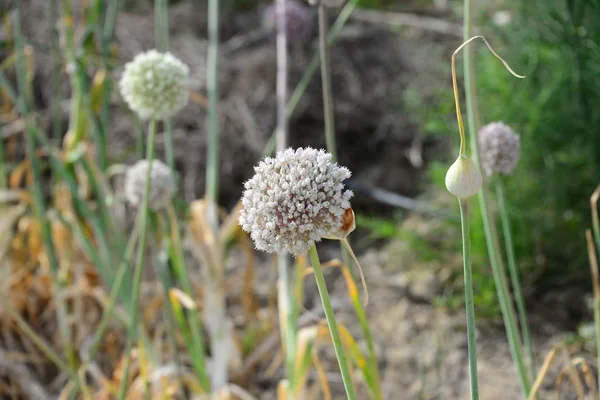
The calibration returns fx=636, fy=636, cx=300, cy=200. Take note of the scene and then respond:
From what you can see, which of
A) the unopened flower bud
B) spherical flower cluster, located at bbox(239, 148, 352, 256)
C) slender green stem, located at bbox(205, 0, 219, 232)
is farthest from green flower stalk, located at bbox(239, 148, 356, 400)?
slender green stem, located at bbox(205, 0, 219, 232)

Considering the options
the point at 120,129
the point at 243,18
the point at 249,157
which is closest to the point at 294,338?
the point at 249,157

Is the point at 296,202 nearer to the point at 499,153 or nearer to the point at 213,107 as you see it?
the point at 499,153

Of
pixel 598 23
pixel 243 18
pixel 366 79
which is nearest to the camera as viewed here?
pixel 598 23

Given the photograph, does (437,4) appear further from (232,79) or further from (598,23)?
(598,23)

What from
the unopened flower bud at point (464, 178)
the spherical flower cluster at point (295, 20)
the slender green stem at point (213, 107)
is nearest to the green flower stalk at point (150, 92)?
the slender green stem at point (213, 107)

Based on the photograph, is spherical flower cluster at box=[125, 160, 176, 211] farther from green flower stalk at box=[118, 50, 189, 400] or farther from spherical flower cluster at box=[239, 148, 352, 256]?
spherical flower cluster at box=[239, 148, 352, 256]

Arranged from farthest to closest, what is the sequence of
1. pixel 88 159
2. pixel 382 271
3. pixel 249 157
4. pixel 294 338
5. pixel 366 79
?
pixel 366 79 → pixel 249 157 → pixel 382 271 → pixel 88 159 → pixel 294 338
